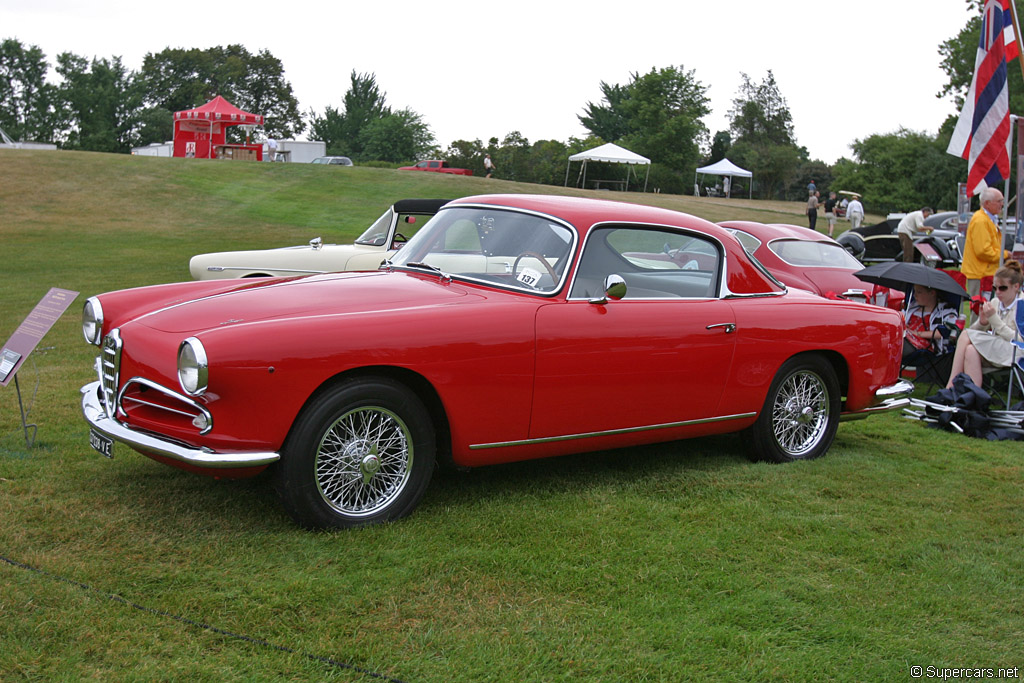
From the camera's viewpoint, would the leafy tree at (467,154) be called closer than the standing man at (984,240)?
No

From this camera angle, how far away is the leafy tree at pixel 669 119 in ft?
187

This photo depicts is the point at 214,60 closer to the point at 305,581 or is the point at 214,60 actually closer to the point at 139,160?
the point at 139,160

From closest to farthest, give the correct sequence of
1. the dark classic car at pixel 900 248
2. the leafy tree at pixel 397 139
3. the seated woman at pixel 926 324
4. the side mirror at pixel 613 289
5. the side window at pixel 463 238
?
the side mirror at pixel 613 289, the side window at pixel 463 238, the seated woman at pixel 926 324, the dark classic car at pixel 900 248, the leafy tree at pixel 397 139

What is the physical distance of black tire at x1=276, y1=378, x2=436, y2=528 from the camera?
3959mm

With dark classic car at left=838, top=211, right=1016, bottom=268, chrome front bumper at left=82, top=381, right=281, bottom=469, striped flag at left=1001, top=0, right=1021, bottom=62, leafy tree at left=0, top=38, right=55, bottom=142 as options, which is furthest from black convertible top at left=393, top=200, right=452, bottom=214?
leafy tree at left=0, top=38, right=55, bottom=142

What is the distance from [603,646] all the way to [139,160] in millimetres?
37018

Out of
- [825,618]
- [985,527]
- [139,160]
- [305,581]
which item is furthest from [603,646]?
[139,160]

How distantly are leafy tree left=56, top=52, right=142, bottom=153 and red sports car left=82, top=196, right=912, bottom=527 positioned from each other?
8224 centimetres

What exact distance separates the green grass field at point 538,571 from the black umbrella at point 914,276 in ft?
6.67

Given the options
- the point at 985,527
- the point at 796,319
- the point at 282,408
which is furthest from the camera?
the point at 796,319

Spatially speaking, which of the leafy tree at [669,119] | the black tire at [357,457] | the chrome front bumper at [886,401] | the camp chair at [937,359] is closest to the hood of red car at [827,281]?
the camp chair at [937,359]

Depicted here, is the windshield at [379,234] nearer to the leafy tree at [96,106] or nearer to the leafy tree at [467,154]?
the leafy tree at [467,154]

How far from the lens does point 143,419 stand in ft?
13.3

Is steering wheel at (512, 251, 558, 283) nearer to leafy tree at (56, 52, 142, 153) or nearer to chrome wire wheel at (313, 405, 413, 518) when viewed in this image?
chrome wire wheel at (313, 405, 413, 518)
